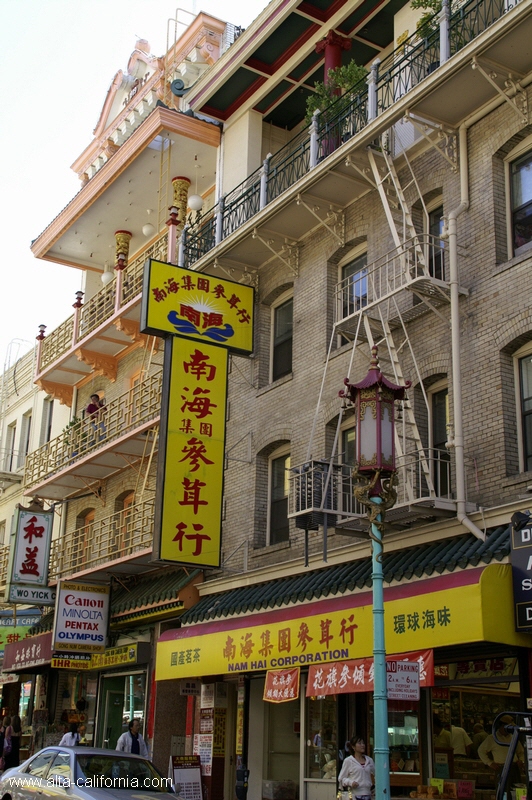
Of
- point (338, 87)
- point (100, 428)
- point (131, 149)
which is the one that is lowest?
point (100, 428)

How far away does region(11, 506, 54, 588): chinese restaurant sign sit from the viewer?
2681 centimetres

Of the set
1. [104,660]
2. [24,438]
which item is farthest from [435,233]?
[24,438]

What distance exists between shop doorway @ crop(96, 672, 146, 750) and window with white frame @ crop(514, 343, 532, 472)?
1293 cm

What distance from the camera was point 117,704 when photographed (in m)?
25.4

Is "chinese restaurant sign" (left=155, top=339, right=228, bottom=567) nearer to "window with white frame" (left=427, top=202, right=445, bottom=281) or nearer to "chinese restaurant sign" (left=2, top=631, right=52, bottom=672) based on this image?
"window with white frame" (left=427, top=202, right=445, bottom=281)

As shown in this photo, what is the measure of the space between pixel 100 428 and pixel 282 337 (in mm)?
7268

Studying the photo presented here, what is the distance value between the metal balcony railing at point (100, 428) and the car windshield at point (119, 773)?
35.5 feet

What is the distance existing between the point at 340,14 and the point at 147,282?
296 inches

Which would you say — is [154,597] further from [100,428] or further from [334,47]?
[334,47]

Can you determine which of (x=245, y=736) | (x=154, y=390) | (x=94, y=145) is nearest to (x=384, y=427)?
(x=245, y=736)

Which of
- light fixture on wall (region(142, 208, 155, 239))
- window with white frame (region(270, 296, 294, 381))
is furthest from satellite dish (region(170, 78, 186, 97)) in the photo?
window with white frame (region(270, 296, 294, 381))

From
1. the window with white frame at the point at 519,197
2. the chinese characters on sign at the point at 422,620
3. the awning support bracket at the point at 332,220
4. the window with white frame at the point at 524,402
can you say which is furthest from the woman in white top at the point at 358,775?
the awning support bracket at the point at 332,220

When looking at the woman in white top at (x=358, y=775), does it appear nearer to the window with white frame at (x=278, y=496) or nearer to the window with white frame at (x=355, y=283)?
the window with white frame at (x=278, y=496)

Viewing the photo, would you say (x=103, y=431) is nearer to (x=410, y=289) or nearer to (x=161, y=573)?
(x=161, y=573)
